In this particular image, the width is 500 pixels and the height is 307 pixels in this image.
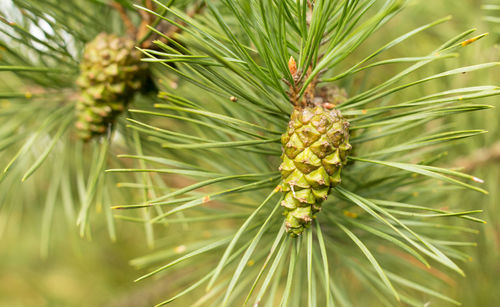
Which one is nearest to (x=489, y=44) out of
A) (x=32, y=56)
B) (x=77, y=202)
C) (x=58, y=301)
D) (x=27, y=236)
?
(x=32, y=56)

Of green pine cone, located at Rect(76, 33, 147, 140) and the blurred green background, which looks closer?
green pine cone, located at Rect(76, 33, 147, 140)

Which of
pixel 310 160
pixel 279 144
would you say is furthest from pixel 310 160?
pixel 279 144

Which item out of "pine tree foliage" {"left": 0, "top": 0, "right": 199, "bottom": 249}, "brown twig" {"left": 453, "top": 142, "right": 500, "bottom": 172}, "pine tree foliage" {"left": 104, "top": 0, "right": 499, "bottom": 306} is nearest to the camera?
"pine tree foliage" {"left": 104, "top": 0, "right": 499, "bottom": 306}

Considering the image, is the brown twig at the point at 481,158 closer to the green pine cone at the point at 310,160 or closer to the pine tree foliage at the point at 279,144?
the pine tree foliage at the point at 279,144

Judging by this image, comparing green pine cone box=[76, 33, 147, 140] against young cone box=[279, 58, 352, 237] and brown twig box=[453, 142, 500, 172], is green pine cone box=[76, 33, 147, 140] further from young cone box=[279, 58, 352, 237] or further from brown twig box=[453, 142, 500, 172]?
brown twig box=[453, 142, 500, 172]

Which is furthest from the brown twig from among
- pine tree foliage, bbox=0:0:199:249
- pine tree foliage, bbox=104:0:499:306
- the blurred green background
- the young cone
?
pine tree foliage, bbox=0:0:199:249

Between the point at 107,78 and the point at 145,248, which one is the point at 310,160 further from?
the point at 145,248
